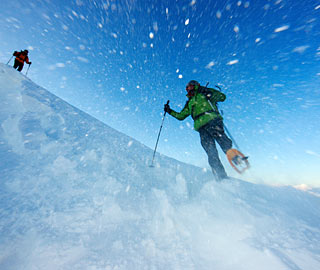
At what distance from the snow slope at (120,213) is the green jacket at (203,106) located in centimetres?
159

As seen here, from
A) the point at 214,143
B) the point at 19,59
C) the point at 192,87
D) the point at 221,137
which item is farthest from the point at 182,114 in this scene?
the point at 19,59

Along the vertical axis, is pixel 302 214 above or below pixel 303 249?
above

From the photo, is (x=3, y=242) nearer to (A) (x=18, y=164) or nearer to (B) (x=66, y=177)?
(B) (x=66, y=177)

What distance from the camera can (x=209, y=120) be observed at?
390 cm

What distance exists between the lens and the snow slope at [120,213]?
4.73ft

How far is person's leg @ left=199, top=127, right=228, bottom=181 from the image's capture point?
377 cm

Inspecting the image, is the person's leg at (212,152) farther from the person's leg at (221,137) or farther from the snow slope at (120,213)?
the snow slope at (120,213)

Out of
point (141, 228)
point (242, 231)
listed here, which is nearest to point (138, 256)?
point (141, 228)

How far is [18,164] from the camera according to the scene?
2.40 m

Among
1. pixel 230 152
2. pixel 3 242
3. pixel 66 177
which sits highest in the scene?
pixel 230 152

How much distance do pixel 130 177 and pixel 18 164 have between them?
1.89m

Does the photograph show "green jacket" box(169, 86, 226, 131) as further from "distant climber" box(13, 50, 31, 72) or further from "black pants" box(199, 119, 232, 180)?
"distant climber" box(13, 50, 31, 72)

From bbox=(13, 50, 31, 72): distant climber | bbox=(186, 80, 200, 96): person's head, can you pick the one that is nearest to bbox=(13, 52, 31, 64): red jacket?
A: bbox=(13, 50, 31, 72): distant climber

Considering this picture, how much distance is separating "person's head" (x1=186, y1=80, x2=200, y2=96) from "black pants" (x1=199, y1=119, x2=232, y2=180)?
1283mm
